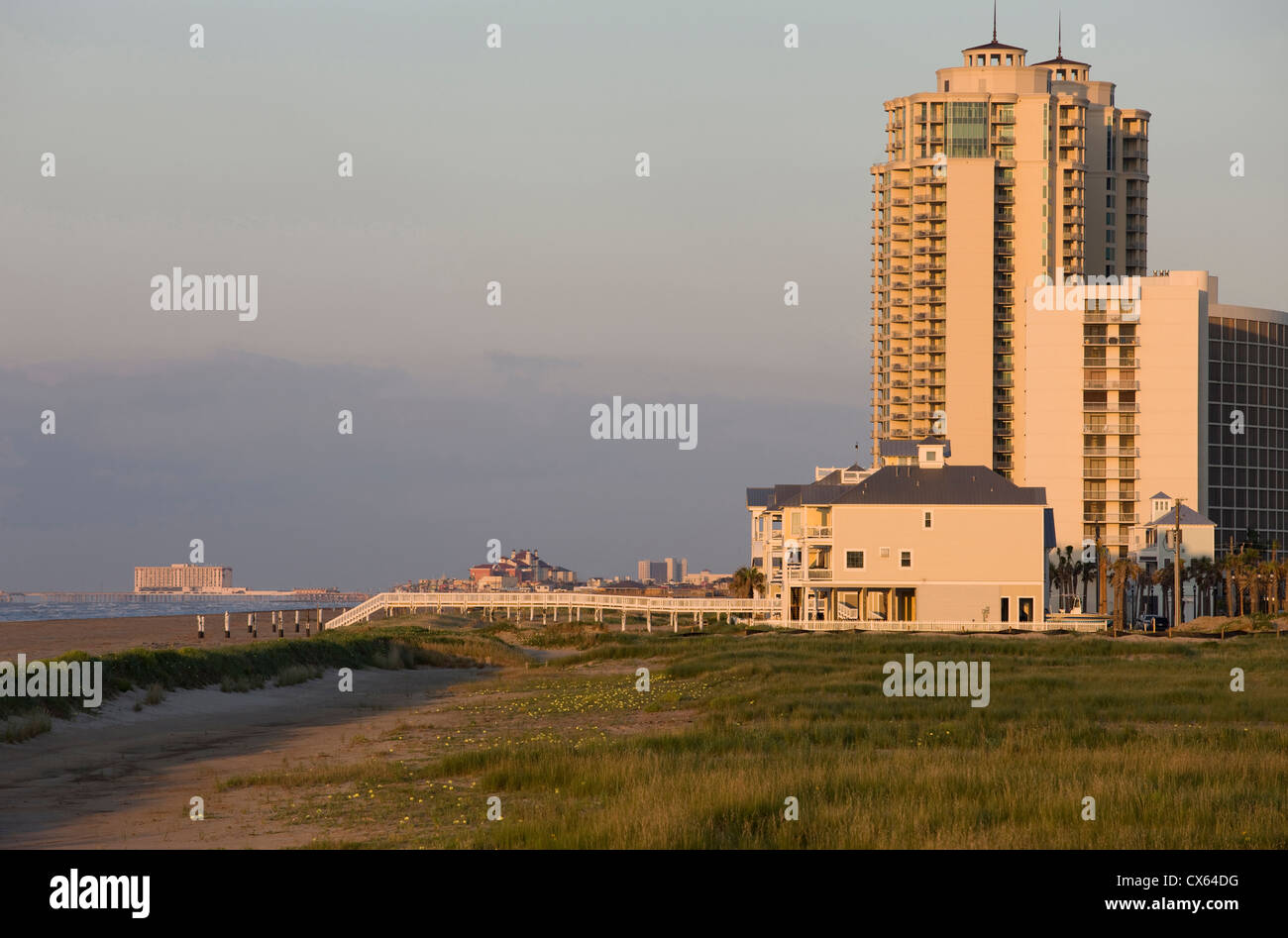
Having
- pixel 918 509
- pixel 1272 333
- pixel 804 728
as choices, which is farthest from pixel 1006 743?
pixel 1272 333

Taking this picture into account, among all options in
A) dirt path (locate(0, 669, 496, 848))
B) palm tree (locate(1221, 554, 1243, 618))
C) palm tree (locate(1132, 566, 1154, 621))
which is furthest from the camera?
palm tree (locate(1132, 566, 1154, 621))

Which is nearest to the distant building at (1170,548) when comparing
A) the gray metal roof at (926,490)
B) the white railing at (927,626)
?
the gray metal roof at (926,490)

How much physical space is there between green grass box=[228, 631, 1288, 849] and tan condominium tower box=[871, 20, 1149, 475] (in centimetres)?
13929

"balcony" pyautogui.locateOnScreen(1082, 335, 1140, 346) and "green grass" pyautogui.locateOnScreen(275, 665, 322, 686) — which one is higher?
"balcony" pyautogui.locateOnScreen(1082, 335, 1140, 346)

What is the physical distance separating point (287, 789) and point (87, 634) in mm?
98589

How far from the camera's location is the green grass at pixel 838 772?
16.2m

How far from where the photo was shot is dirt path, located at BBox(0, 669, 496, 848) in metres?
19.0

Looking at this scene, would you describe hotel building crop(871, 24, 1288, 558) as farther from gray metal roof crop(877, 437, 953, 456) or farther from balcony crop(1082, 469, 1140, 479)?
gray metal roof crop(877, 437, 953, 456)

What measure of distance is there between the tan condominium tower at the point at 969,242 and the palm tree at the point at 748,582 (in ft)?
146

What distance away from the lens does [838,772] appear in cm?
2047

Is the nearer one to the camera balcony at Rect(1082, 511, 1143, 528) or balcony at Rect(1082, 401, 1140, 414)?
balcony at Rect(1082, 401, 1140, 414)

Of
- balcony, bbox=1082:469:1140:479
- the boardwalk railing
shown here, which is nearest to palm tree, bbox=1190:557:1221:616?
balcony, bbox=1082:469:1140:479
